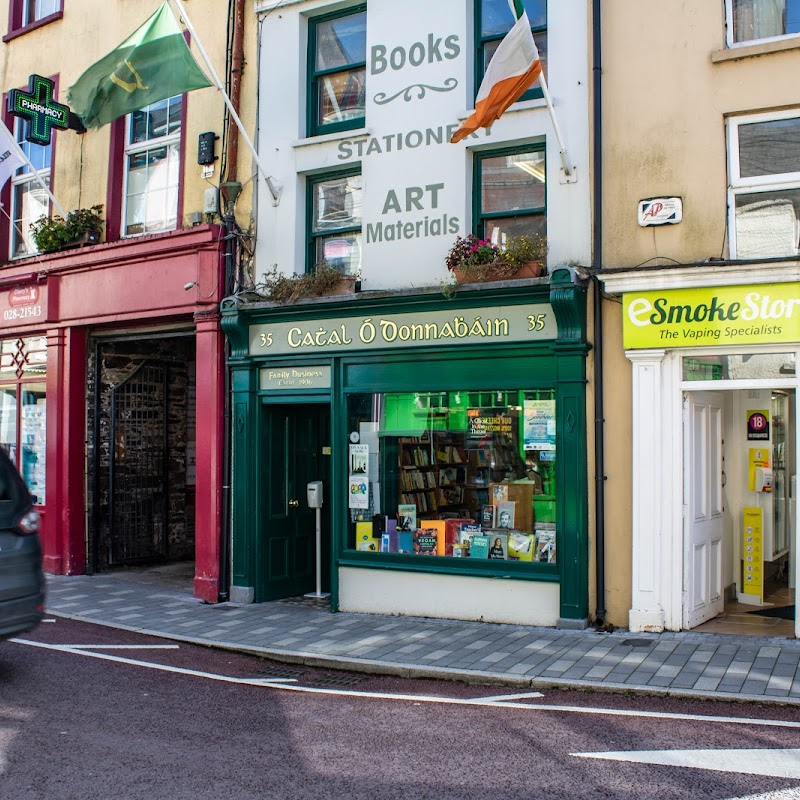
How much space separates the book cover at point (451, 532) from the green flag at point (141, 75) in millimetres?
5877

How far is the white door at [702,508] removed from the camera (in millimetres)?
9242

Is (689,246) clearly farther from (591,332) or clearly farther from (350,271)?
(350,271)

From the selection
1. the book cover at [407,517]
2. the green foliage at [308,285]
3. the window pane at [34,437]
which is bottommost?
the book cover at [407,517]

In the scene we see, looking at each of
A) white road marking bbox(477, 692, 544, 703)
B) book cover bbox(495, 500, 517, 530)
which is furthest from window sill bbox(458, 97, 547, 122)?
white road marking bbox(477, 692, 544, 703)

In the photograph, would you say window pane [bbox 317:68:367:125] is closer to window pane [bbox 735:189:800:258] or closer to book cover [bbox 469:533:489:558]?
window pane [bbox 735:189:800:258]

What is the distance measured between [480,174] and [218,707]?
21.9 ft

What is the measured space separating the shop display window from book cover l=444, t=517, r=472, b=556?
1 centimetres

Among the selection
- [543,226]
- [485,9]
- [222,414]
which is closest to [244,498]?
[222,414]

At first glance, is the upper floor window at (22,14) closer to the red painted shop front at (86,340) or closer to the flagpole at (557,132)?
the red painted shop front at (86,340)

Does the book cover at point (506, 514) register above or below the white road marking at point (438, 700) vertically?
above

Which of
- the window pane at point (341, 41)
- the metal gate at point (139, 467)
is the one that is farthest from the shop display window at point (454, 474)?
the metal gate at point (139, 467)

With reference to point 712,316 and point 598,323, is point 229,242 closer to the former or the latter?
point 598,323

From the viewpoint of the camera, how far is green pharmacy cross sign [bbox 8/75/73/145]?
13.3 meters

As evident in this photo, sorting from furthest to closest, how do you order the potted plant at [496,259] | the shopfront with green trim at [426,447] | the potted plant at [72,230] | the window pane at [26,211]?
the window pane at [26,211] < the potted plant at [72,230] < the potted plant at [496,259] < the shopfront with green trim at [426,447]
